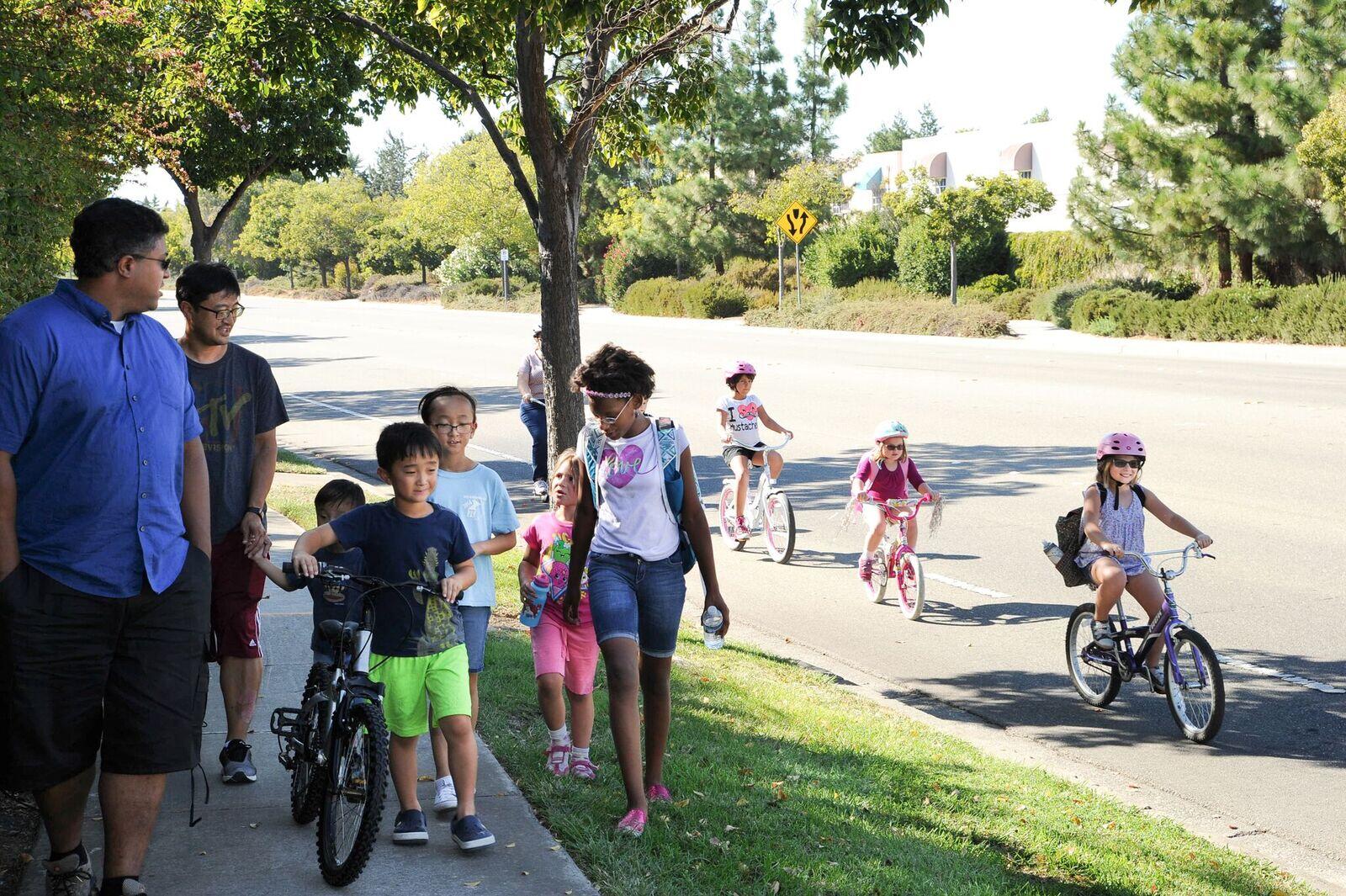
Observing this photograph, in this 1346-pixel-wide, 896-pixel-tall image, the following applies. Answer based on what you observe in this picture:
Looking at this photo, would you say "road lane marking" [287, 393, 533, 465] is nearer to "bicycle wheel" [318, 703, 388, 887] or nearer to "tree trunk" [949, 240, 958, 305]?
"bicycle wheel" [318, 703, 388, 887]

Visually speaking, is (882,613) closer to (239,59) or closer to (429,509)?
(429,509)

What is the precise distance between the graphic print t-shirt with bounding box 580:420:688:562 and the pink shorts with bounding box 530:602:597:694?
2.15 ft

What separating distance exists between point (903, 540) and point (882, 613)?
1.69ft

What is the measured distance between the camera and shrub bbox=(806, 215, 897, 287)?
49.0 m

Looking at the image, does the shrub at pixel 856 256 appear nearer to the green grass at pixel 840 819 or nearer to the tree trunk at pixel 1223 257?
the tree trunk at pixel 1223 257

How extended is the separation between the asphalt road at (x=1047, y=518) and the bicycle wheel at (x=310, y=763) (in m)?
3.72

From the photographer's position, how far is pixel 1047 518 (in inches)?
457

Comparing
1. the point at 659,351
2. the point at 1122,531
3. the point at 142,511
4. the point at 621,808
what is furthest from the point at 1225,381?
the point at 142,511

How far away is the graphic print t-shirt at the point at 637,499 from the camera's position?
15.8ft

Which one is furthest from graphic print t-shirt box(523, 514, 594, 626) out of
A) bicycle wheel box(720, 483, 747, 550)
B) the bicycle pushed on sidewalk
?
bicycle wheel box(720, 483, 747, 550)

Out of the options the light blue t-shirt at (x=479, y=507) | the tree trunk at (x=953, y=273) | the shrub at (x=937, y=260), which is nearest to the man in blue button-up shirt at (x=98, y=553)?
the light blue t-shirt at (x=479, y=507)

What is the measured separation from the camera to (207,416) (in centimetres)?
493

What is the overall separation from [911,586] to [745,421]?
2.65 meters

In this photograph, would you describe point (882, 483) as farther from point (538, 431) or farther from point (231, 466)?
point (231, 466)
